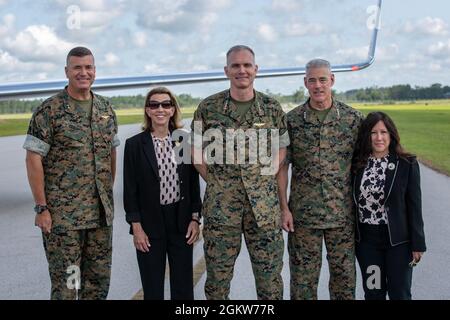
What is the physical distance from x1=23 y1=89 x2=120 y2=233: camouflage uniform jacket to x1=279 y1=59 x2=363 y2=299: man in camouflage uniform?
1377 millimetres

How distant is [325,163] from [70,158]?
187 centimetres

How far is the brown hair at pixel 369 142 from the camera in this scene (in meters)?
3.85

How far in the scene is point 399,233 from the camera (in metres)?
3.77

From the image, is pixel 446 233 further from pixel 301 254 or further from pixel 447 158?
pixel 447 158

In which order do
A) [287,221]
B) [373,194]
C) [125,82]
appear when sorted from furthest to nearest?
[125,82] < [287,221] < [373,194]

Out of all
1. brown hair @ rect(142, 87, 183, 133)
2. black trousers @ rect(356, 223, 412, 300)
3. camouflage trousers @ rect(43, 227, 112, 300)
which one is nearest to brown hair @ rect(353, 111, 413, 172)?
black trousers @ rect(356, 223, 412, 300)

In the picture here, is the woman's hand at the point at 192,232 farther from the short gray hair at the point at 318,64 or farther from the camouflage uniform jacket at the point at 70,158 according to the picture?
the short gray hair at the point at 318,64

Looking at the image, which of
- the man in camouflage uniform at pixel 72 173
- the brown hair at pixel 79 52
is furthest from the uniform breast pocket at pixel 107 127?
the brown hair at pixel 79 52

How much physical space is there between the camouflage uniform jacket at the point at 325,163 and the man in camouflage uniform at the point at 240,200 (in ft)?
0.82

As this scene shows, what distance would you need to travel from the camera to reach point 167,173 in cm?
384

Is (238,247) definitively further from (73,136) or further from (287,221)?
(73,136)

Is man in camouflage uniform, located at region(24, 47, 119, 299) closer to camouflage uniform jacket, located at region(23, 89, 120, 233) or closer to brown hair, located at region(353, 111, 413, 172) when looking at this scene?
camouflage uniform jacket, located at region(23, 89, 120, 233)

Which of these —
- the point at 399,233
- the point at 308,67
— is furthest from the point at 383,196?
the point at 308,67

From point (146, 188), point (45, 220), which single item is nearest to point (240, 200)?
point (146, 188)
